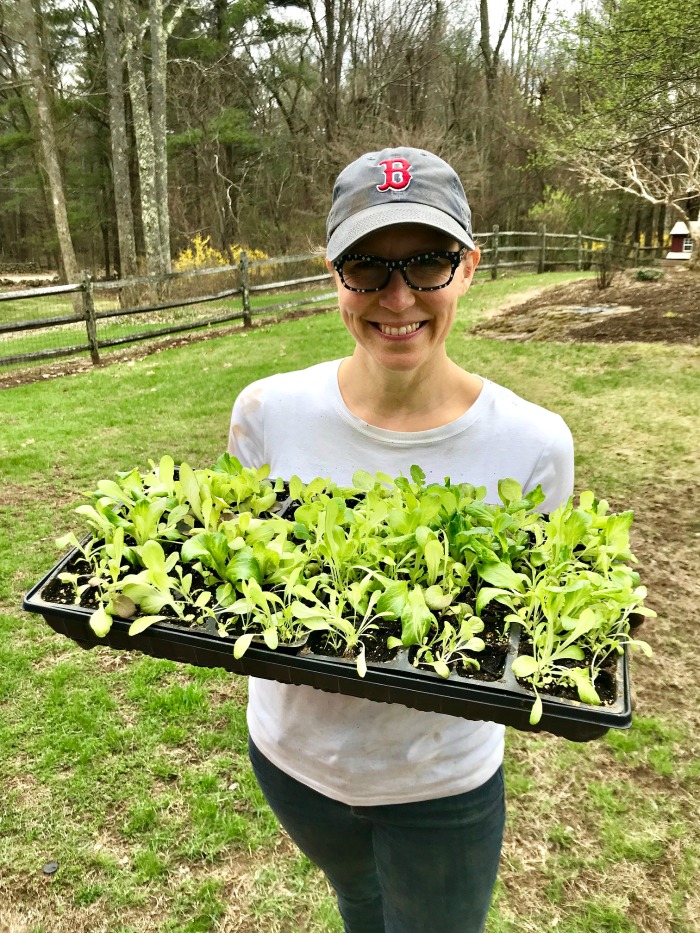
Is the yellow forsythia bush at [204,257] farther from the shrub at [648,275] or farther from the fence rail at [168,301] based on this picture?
the shrub at [648,275]

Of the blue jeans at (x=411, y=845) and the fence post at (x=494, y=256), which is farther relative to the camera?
the fence post at (x=494, y=256)

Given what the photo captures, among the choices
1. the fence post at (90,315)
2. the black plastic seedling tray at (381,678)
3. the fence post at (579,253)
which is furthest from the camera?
the fence post at (579,253)

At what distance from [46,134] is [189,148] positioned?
8428 millimetres

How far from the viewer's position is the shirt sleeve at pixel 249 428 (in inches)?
65.1

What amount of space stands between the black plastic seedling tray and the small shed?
21993mm

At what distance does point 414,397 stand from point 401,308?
24cm

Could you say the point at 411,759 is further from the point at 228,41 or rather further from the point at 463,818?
the point at 228,41

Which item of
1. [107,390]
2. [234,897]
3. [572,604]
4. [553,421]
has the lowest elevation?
[234,897]

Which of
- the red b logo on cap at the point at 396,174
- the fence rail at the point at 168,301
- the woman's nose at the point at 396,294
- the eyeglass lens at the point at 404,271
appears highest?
the red b logo on cap at the point at 396,174

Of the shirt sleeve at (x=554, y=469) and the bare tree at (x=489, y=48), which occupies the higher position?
the bare tree at (x=489, y=48)

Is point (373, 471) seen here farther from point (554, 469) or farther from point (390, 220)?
point (390, 220)

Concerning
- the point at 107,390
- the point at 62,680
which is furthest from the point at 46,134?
the point at 62,680

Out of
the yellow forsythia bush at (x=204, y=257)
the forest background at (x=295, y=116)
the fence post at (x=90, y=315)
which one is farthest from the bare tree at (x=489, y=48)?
the fence post at (x=90, y=315)

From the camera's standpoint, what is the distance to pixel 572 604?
3.53ft
